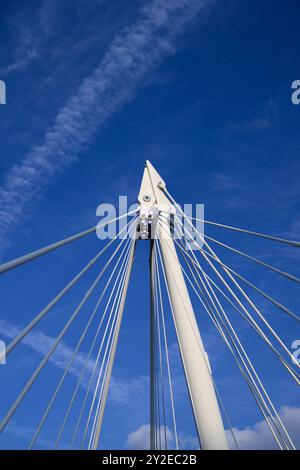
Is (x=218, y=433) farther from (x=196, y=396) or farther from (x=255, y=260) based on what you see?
(x=255, y=260)

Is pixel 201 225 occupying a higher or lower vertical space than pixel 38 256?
higher

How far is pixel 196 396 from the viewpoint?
771cm

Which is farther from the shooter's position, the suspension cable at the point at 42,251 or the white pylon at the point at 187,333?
the white pylon at the point at 187,333

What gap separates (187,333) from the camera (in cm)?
850

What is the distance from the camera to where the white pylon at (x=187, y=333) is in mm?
7250

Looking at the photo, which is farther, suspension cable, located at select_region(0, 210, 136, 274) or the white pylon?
the white pylon

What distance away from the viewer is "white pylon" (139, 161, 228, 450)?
23.8 feet

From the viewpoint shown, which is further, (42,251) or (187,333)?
(187,333)

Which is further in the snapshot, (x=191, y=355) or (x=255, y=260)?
(x=255, y=260)

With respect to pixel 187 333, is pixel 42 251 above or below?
below
